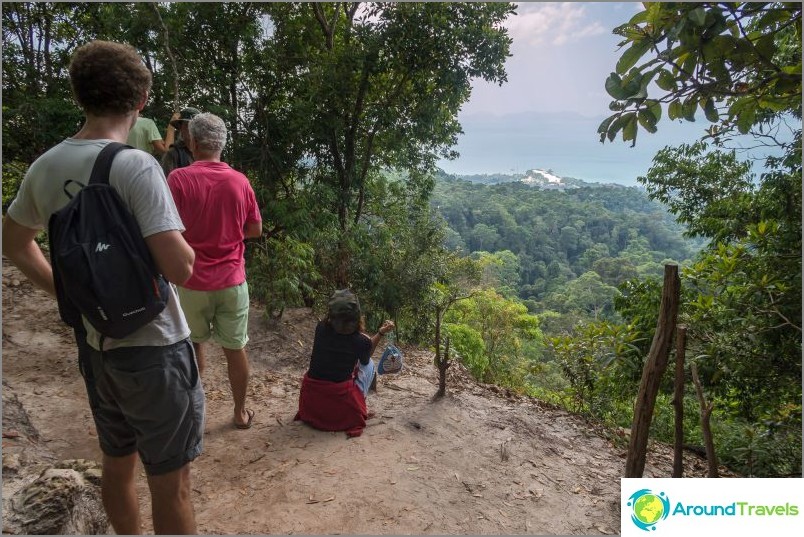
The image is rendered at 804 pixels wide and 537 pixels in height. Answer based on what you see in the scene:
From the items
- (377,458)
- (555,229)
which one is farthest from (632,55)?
(555,229)

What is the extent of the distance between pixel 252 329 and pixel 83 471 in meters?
3.09

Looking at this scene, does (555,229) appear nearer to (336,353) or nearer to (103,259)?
(336,353)

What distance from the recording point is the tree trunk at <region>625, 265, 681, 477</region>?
252cm

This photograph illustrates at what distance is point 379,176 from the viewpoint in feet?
28.7

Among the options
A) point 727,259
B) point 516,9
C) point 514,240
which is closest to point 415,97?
point 516,9

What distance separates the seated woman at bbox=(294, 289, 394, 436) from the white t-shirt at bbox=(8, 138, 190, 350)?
1871 mm

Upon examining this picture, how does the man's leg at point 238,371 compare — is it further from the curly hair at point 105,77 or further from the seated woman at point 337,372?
the curly hair at point 105,77

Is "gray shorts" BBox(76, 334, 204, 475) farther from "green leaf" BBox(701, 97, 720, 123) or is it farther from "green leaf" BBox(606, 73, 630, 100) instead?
"green leaf" BBox(701, 97, 720, 123)

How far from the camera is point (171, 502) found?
1.67 m

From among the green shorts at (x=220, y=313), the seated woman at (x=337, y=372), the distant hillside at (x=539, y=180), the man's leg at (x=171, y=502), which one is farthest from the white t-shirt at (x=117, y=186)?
the distant hillside at (x=539, y=180)

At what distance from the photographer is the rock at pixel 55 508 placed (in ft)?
6.57

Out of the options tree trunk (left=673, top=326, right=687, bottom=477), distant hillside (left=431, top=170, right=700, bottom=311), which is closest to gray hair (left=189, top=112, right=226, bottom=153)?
tree trunk (left=673, top=326, right=687, bottom=477)

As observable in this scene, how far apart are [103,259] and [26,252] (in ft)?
1.81

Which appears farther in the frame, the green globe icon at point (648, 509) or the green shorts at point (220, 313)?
the green shorts at point (220, 313)
